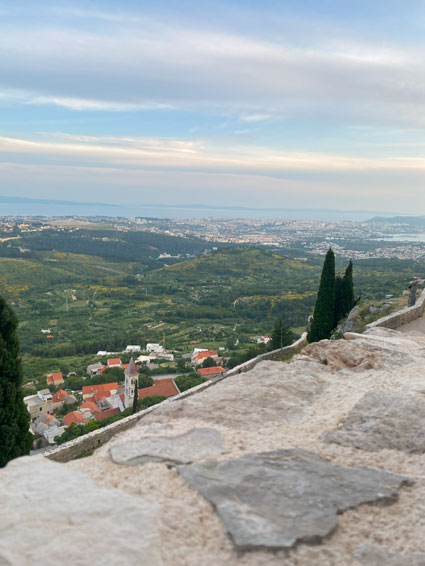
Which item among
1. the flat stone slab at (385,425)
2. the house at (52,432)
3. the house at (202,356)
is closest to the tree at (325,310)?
the flat stone slab at (385,425)

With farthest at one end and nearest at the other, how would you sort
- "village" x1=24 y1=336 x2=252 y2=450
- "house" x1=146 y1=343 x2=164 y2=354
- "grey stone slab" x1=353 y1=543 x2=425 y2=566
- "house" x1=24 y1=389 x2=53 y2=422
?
"house" x1=146 y1=343 x2=164 y2=354
"house" x1=24 y1=389 x2=53 y2=422
"village" x1=24 y1=336 x2=252 y2=450
"grey stone slab" x1=353 y1=543 x2=425 y2=566

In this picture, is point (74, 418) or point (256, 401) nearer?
point (256, 401)

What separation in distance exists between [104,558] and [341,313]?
→ 847 inches

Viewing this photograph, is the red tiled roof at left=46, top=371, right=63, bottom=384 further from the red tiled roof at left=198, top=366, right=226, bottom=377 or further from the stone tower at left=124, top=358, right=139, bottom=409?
the stone tower at left=124, top=358, right=139, bottom=409

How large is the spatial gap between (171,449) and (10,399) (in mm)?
7347

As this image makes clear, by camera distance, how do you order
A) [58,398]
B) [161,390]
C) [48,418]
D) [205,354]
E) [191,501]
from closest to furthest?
1. [191,501]
2. [161,390]
3. [48,418]
4. [58,398]
5. [205,354]

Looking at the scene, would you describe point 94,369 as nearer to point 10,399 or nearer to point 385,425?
point 10,399

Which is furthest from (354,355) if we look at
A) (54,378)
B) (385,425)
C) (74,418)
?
(54,378)

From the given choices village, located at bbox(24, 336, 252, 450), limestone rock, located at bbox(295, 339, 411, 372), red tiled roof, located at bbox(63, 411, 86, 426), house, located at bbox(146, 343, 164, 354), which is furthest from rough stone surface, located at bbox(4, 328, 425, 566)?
house, located at bbox(146, 343, 164, 354)

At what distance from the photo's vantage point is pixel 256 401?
6.51 metres

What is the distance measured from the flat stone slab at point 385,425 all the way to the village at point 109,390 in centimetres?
2138

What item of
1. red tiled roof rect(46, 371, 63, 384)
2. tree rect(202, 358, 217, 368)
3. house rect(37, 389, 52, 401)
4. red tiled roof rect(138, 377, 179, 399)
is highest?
red tiled roof rect(138, 377, 179, 399)

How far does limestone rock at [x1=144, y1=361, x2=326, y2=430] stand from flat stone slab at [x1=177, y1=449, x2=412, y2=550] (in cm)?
105

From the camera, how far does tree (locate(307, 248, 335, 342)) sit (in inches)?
799
